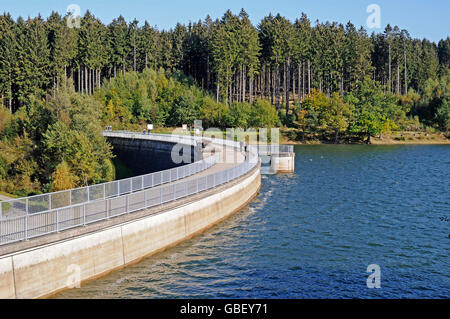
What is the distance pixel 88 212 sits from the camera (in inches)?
963

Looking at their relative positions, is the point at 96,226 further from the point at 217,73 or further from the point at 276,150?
the point at 217,73

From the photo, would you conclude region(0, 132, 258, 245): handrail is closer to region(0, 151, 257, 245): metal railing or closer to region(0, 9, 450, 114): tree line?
region(0, 151, 257, 245): metal railing

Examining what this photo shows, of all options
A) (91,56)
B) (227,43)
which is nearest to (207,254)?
(227,43)

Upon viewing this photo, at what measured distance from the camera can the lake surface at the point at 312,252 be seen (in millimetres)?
22641

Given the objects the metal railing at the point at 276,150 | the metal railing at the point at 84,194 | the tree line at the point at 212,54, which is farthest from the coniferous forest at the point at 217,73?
the metal railing at the point at 84,194

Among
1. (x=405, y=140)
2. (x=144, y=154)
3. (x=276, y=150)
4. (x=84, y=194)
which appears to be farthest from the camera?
(x=405, y=140)

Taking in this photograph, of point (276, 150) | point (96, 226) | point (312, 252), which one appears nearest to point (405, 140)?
point (276, 150)

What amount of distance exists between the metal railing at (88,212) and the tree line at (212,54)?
7859cm

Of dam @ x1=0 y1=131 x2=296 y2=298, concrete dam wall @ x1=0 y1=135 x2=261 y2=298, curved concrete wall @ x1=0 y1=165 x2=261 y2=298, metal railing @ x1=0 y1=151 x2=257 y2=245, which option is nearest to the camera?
curved concrete wall @ x1=0 y1=165 x2=261 y2=298

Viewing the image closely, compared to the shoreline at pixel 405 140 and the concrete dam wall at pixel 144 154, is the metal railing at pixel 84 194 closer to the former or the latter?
the concrete dam wall at pixel 144 154

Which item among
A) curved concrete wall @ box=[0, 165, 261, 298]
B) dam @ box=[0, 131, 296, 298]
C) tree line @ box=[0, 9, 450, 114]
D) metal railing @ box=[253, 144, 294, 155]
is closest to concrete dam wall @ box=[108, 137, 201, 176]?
metal railing @ box=[253, 144, 294, 155]

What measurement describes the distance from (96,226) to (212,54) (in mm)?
91490

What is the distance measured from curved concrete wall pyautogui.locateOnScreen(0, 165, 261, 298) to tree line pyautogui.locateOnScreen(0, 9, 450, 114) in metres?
79.2

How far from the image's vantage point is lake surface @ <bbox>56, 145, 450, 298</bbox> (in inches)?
891
